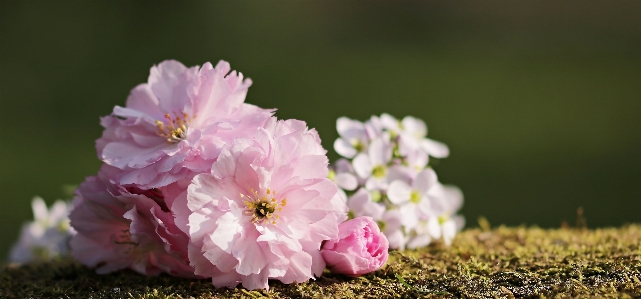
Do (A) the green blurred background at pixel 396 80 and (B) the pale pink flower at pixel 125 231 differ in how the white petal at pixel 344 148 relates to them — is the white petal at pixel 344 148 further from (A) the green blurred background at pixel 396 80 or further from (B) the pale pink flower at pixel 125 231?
(A) the green blurred background at pixel 396 80

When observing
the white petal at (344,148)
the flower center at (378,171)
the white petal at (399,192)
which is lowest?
the white petal at (399,192)

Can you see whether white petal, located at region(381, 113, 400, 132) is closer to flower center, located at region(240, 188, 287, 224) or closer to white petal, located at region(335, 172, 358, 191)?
white petal, located at region(335, 172, 358, 191)

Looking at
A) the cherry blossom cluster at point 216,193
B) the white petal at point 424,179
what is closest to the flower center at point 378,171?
the white petal at point 424,179

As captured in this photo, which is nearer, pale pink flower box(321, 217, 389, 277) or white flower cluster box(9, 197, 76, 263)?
pale pink flower box(321, 217, 389, 277)

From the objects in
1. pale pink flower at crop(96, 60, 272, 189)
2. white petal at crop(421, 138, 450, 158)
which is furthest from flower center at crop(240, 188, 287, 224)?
white petal at crop(421, 138, 450, 158)

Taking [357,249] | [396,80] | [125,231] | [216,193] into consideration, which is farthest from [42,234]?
[396,80]
